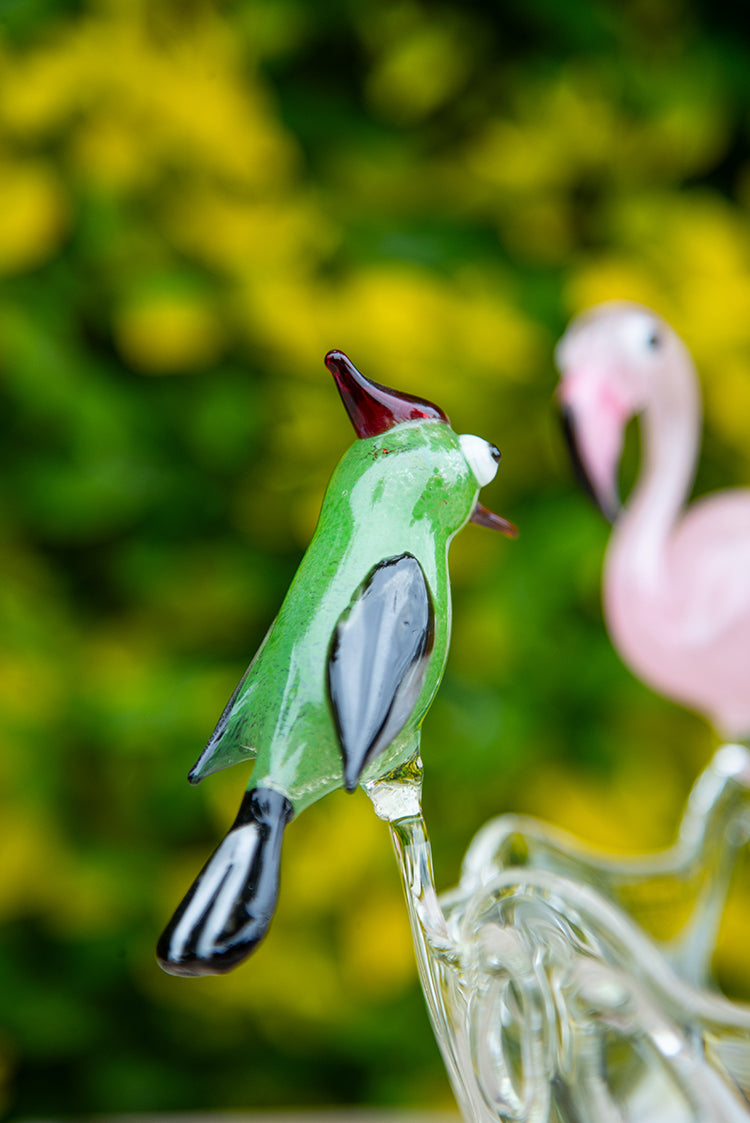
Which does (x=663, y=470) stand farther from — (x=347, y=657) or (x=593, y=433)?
(x=347, y=657)

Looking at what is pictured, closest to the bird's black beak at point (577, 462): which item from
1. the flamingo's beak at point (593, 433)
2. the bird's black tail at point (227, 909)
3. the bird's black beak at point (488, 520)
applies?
the flamingo's beak at point (593, 433)

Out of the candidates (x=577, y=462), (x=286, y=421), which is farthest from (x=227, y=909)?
(x=286, y=421)

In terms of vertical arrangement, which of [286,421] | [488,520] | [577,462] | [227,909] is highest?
[286,421]

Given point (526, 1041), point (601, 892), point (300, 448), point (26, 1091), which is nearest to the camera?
point (526, 1041)

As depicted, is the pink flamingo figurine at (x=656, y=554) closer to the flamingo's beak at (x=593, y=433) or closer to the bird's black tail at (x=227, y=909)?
the flamingo's beak at (x=593, y=433)

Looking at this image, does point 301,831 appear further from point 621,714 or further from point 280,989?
point 621,714

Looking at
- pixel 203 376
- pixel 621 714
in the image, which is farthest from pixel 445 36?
pixel 621 714
